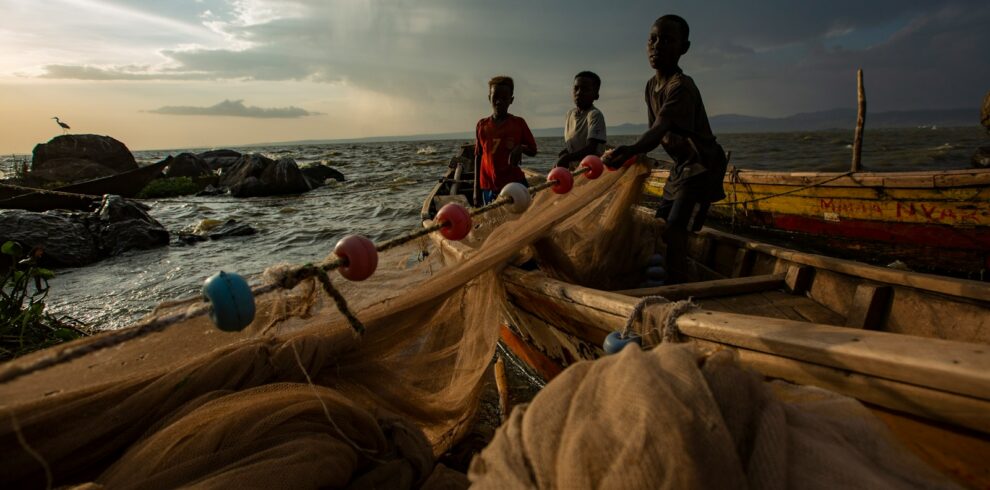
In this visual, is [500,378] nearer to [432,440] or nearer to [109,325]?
[432,440]

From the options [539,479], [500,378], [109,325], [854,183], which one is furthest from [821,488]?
[854,183]

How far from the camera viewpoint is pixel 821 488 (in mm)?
1003

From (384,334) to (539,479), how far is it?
1.77 meters

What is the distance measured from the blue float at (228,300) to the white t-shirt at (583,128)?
475cm

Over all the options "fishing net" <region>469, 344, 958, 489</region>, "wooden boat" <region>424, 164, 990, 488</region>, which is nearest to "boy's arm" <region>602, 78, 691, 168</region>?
"wooden boat" <region>424, 164, 990, 488</region>

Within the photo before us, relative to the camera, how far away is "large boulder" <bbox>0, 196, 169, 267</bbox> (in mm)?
8938

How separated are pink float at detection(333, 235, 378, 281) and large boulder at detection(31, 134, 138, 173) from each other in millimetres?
28716

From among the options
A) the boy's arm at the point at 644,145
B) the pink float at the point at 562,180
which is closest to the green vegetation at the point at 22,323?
the pink float at the point at 562,180

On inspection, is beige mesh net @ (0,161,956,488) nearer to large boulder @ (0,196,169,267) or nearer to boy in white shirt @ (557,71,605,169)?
boy in white shirt @ (557,71,605,169)

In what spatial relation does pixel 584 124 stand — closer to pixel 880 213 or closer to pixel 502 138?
pixel 502 138

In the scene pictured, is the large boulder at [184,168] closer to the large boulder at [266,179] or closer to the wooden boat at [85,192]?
the wooden boat at [85,192]

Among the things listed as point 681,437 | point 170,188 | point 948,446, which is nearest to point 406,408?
point 681,437

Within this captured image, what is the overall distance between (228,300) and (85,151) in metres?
30.0

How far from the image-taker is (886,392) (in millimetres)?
1484
